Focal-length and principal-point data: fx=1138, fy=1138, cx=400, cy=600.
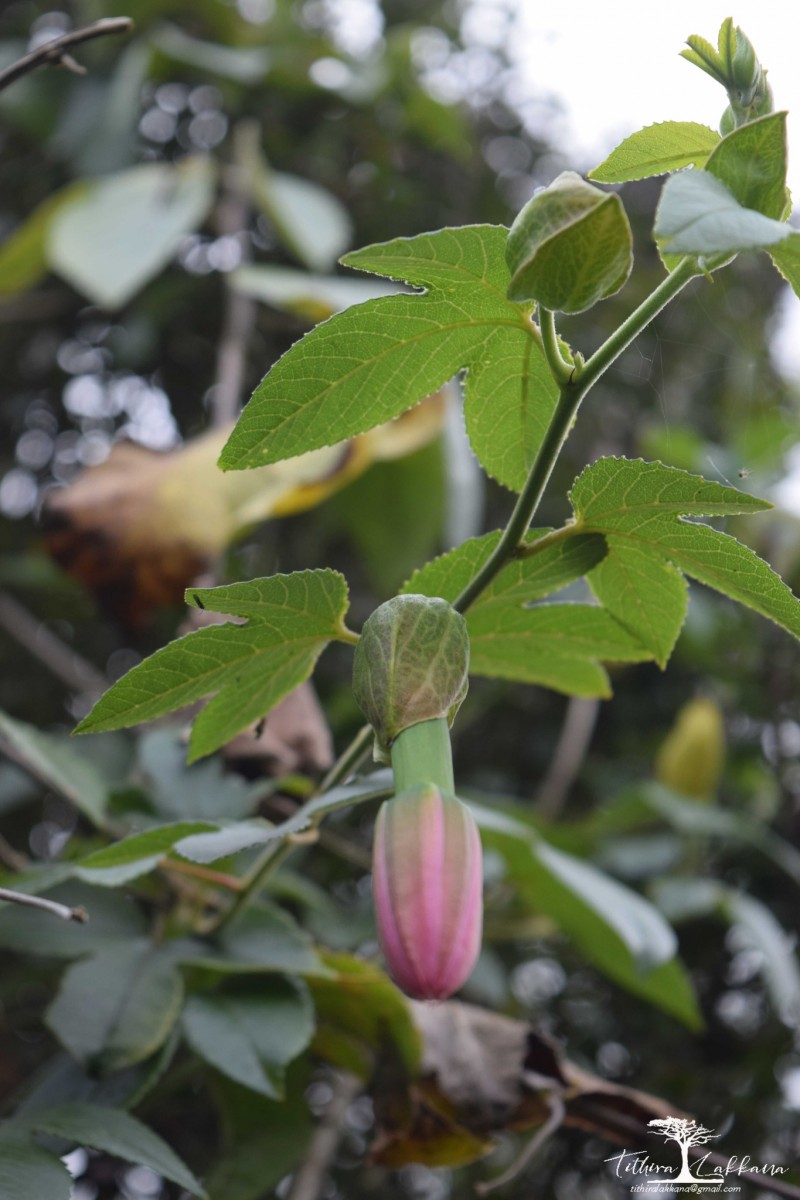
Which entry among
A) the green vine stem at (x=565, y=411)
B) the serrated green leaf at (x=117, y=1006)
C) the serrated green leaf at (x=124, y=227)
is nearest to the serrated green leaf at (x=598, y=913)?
the serrated green leaf at (x=117, y=1006)

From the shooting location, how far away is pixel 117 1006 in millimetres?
535

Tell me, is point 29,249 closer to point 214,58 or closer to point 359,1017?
point 214,58

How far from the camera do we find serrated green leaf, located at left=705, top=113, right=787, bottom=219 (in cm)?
32

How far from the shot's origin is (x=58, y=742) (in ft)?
2.30

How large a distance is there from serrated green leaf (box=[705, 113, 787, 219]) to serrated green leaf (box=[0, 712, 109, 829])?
1.47 feet

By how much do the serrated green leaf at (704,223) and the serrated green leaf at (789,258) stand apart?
0.08 feet

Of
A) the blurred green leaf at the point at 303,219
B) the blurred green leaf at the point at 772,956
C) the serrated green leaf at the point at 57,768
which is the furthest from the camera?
the blurred green leaf at the point at 303,219

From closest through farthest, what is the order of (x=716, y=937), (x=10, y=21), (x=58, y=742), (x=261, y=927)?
(x=261, y=927) → (x=58, y=742) → (x=716, y=937) → (x=10, y=21)

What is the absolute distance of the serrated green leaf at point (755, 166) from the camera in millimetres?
322

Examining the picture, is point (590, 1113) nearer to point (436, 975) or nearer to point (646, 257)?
point (436, 975)

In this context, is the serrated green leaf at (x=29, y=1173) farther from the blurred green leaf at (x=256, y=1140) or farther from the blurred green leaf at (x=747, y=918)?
the blurred green leaf at (x=747, y=918)

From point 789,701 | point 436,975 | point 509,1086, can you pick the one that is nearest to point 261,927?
point 509,1086

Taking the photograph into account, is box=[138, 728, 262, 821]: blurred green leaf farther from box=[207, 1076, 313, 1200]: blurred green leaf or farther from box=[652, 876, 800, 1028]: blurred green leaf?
box=[652, 876, 800, 1028]: blurred green leaf

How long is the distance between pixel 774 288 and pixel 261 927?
1.31 meters
